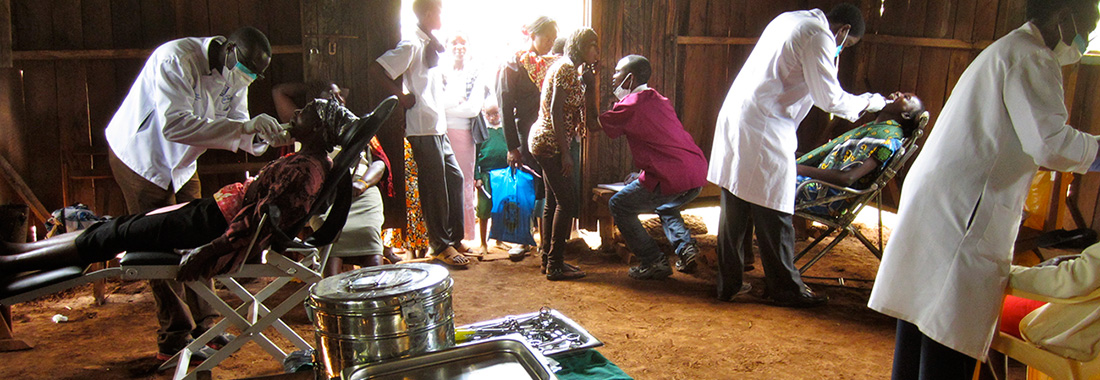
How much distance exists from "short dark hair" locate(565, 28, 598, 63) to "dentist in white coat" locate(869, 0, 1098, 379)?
259cm

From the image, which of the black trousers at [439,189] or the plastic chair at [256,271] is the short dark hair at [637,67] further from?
the plastic chair at [256,271]

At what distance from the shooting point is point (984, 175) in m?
2.22

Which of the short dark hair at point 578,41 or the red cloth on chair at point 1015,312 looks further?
the short dark hair at point 578,41

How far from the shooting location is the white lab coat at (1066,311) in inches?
79.0

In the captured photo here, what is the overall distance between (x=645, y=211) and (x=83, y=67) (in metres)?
4.15

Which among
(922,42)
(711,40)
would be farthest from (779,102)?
(922,42)

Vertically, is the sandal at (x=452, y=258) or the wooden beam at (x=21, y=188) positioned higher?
the wooden beam at (x=21, y=188)

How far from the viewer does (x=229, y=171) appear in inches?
191

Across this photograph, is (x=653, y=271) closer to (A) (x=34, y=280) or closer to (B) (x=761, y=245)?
A: (B) (x=761, y=245)

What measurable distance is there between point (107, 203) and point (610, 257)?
12.8 feet

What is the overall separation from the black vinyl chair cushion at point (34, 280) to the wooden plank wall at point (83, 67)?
88.2 inches

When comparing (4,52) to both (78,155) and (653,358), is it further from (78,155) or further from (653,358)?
(653,358)

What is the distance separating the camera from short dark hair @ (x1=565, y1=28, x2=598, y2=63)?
4.58m


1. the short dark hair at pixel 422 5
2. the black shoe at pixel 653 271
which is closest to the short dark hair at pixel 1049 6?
the black shoe at pixel 653 271
